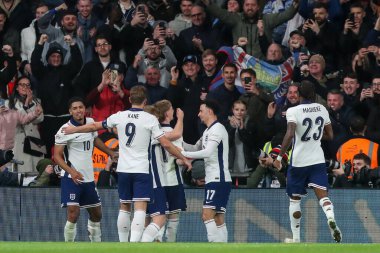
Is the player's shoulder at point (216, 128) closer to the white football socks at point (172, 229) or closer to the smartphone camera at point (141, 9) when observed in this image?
the white football socks at point (172, 229)

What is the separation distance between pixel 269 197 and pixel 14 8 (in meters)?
7.35

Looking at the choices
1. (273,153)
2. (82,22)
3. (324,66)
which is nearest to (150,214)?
(273,153)

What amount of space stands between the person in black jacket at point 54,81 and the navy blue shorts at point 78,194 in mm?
3780

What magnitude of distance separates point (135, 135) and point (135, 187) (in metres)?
0.71

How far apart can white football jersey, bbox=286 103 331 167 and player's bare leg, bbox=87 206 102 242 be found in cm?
307

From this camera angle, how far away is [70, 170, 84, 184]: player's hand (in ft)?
69.4

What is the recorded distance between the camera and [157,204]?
20359mm

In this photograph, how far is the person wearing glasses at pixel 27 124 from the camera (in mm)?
24844

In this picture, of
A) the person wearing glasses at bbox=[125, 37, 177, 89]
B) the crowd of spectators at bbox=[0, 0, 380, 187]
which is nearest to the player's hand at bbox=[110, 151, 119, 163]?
the crowd of spectators at bbox=[0, 0, 380, 187]

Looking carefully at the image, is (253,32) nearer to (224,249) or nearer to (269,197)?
(269,197)

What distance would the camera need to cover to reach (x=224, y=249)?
17.3m

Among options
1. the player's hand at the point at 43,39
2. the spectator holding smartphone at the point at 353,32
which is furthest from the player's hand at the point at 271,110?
the player's hand at the point at 43,39

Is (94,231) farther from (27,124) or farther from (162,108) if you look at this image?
(27,124)

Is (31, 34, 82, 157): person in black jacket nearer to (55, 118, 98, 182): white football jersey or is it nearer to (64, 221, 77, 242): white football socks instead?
(55, 118, 98, 182): white football jersey
